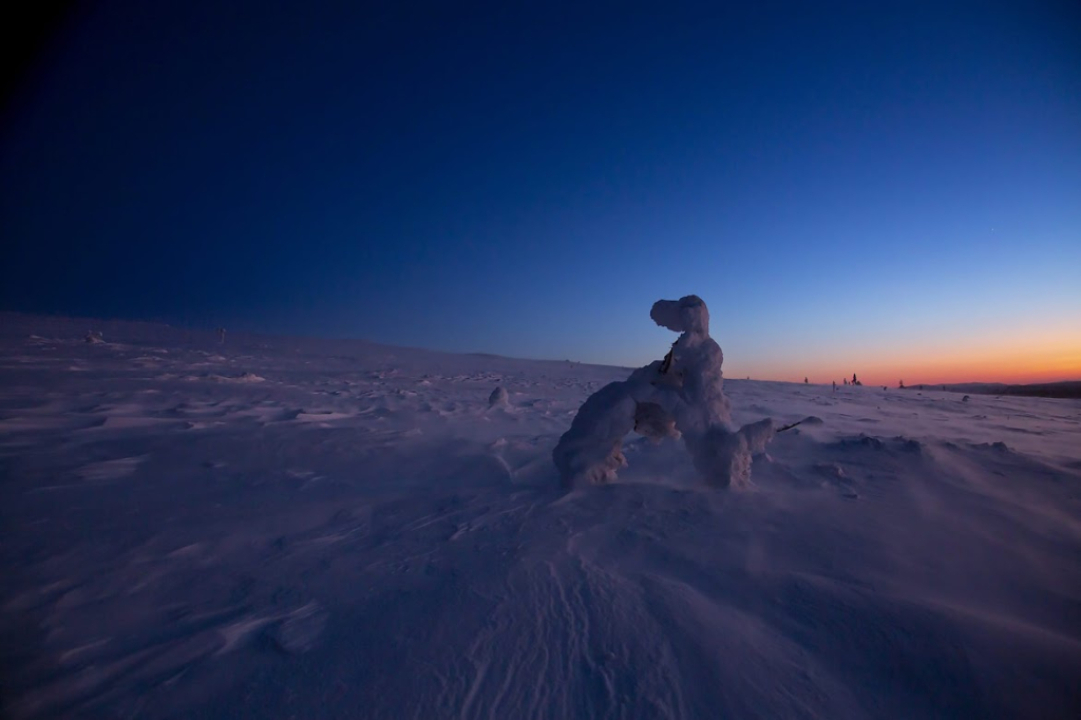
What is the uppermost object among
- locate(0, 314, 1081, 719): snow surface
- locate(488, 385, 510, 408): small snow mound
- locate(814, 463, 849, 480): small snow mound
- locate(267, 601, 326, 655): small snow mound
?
locate(488, 385, 510, 408): small snow mound

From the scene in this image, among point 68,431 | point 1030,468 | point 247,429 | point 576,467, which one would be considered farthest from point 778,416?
point 68,431

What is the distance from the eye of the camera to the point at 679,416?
159 inches

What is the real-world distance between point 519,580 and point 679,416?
208cm

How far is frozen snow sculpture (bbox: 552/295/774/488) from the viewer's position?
3939mm

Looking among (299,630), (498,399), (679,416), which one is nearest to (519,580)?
(299,630)

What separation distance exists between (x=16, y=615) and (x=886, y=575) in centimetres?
448

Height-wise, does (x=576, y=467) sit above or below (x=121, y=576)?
above

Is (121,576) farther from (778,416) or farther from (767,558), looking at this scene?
(778,416)

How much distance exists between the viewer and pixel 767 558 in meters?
2.79

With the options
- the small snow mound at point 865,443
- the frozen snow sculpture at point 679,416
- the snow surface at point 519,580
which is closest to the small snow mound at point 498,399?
the snow surface at point 519,580

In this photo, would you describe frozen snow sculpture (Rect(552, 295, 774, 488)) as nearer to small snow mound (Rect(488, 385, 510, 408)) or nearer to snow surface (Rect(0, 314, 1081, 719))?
snow surface (Rect(0, 314, 1081, 719))

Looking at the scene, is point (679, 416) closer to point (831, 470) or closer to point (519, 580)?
point (831, 470)

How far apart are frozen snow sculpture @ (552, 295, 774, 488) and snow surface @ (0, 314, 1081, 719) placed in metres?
0.27

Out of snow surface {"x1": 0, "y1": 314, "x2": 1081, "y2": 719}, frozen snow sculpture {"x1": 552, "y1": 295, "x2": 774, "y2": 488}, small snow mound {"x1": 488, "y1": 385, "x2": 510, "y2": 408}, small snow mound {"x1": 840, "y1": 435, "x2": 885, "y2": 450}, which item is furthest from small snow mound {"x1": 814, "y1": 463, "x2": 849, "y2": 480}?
small snow mound {"x1": 488, "y1": 385, "x2": 510, "y2": 408}
